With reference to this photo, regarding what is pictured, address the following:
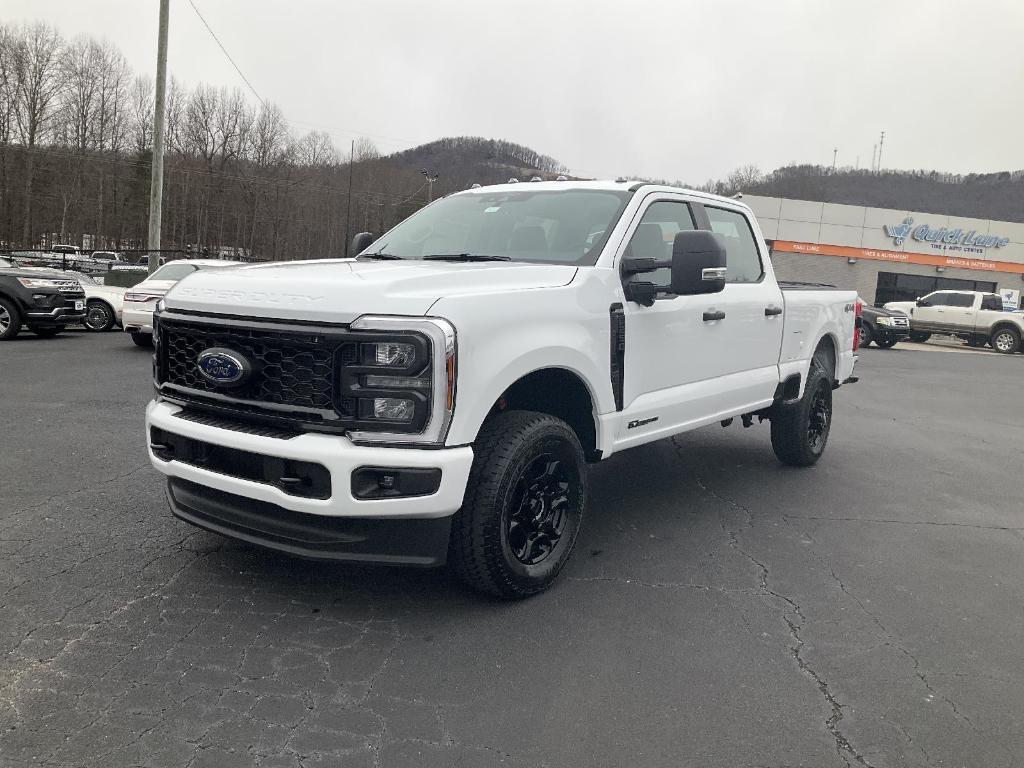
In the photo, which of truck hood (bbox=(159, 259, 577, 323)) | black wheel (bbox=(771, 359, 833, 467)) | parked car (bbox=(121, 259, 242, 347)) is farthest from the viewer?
parked car (bbox=(121, 259, 242, 347))

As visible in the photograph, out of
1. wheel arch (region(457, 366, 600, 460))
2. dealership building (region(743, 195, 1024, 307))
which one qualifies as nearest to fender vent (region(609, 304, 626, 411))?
wheel arch (region(457, 366, 600, 460))

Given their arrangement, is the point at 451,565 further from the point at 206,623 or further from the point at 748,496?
the point at 748,496

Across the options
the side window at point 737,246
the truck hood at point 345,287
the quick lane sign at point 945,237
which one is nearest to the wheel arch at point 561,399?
the truck hood at point 345,287

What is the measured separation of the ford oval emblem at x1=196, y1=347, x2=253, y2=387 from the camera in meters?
3.23

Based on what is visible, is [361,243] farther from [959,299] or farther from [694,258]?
[959,299]

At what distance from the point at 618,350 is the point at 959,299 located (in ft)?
89.4

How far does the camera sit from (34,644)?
3033mm

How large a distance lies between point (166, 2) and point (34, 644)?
828 inches

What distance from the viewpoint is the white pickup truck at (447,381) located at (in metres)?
3.04

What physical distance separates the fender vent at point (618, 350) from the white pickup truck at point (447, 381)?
0.04ft

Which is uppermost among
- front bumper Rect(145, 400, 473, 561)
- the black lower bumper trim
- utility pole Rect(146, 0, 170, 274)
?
utility pole Rect(146, 0, 170, 274)

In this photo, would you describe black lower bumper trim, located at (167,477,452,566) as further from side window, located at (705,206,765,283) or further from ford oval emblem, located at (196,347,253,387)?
side window, located at (705,206,765,283)

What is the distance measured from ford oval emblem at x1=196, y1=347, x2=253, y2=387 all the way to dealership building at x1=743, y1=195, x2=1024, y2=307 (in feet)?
128

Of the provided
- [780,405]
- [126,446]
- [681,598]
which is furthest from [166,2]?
[681,598]
